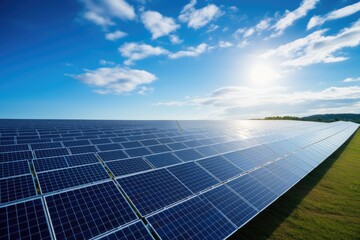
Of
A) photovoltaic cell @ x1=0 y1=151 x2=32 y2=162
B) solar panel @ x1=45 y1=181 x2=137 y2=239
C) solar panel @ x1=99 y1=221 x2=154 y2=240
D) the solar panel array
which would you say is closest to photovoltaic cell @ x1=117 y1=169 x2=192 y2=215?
the solar panel array

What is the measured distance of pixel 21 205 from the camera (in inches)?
261

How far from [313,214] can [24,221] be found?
638 inches

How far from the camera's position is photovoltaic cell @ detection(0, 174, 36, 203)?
23.1ft

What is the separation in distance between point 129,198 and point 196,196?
10.9 feet

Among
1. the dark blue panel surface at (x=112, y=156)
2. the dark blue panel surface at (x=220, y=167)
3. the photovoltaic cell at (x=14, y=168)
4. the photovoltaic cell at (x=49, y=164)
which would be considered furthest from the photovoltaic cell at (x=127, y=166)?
the dark blue panel surface at (x=220, y=167)

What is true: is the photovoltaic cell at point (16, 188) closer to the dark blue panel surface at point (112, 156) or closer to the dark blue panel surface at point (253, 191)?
the dark blue panel surface at point (112, 156)

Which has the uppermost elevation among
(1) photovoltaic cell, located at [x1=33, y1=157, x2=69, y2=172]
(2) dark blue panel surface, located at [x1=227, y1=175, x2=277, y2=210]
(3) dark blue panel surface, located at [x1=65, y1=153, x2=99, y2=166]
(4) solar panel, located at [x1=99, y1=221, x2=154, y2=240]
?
(1) photovoltaic cell, located at [x1=33, y1=157, x2=69, y2=172]

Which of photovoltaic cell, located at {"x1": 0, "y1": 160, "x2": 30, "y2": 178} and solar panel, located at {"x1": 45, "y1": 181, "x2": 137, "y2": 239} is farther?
photovoltaic cell, located at {"x1": 0, "y1": 160, "x2": 30, "y2": 178}

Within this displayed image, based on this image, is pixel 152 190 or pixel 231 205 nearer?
pixel 152 190

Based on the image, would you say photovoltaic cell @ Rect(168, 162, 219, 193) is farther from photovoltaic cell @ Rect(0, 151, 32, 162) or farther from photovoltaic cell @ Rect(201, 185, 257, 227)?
photovoltaic cell @ Rect(0, 151, 32, 162)

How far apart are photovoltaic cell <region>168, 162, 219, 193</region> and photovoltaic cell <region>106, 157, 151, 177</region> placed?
Answer: 5.87 ft

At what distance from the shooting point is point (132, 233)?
6.59 m

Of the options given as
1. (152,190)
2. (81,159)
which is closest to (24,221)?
(152,190)

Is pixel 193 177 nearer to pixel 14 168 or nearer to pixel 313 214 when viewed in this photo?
pixel 313 214
